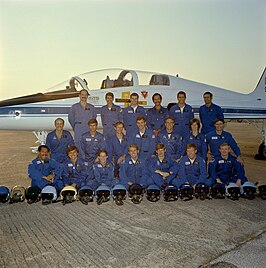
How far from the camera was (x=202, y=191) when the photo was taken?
193 inches

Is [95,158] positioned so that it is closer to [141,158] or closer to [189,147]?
A: [141,158]

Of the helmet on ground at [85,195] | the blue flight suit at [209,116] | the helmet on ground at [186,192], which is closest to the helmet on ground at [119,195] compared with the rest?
the helmet on ground at [85,195]

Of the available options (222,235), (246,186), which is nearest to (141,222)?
(222,235)

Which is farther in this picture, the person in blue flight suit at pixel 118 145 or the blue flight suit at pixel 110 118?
the blue flight suit at pixel 110 118

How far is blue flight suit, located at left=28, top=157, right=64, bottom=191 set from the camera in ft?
16.7

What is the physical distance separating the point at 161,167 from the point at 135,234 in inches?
80.0

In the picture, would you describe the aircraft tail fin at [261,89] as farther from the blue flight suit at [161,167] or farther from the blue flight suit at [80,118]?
the blue flight suit at [80,118]

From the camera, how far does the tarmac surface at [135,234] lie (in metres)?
2.93

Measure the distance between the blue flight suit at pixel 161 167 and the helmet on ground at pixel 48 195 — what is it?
1709 mm

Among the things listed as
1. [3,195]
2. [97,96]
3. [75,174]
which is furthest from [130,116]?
[3,195]

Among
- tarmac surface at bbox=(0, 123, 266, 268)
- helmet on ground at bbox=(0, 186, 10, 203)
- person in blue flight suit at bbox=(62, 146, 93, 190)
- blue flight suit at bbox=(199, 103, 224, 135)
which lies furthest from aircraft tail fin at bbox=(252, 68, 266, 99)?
helmet on ground at bbox=(0, 186, 10, 203)

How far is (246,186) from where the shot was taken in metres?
4.92

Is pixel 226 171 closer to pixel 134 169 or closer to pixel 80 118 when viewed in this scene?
pixel 134 169

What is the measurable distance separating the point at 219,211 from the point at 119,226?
1547 millimetres
